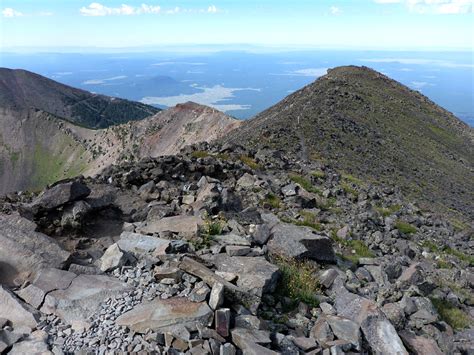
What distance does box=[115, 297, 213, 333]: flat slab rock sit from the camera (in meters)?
8.82

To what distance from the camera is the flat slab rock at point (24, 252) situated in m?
11.2

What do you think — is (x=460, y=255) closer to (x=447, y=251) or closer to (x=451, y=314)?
(x=447, y=251)

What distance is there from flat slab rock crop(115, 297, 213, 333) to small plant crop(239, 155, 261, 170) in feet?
57.1

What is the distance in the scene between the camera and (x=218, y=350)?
8453 mm

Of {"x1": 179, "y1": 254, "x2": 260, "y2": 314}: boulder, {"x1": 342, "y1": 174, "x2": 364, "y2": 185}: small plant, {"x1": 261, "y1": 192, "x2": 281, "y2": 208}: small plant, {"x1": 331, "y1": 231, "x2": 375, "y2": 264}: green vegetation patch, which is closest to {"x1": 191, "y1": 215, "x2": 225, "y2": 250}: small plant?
{"x1": 179, "y1": 254, "x2": 260, "y2": 314}: boulder

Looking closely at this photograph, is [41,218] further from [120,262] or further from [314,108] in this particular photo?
[314,108]

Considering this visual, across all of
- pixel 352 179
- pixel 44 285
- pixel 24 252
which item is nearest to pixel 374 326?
pixel 44 285

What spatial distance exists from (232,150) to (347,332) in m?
21.5

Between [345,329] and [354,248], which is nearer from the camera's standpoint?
[345,329]

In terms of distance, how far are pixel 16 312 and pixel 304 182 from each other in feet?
64.6

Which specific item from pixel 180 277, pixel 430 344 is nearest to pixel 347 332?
pixel 430 344

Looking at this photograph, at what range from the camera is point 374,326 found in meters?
10.3

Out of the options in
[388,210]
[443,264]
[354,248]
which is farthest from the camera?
[388,210]

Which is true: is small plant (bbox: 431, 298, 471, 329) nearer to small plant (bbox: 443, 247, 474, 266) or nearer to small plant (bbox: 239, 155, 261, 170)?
small plant (bbox: 443, 247, 474, 266)
